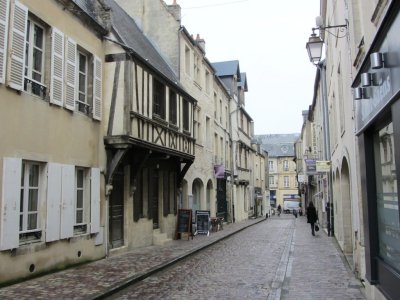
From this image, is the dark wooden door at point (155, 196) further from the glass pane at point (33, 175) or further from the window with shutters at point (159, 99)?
the glass pane at point (33, 175)

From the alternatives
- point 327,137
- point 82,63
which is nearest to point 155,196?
point 82,63

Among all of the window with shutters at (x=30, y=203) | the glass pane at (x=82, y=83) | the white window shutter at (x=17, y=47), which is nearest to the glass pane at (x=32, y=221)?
the window with shutters at (x=30, y=203)

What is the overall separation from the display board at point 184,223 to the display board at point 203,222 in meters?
1.86

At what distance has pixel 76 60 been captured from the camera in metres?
11.0

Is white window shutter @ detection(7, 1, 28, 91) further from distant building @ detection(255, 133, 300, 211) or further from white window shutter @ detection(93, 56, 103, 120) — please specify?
distant building @ detection(255, 133, 300, 211)

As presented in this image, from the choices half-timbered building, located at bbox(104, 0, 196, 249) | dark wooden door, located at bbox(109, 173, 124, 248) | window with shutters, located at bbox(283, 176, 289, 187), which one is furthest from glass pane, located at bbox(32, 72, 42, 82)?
window with shutters, located at bbox(283, 176, 289, 187)

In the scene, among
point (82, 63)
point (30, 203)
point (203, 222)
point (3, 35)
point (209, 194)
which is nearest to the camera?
point (3, 35)

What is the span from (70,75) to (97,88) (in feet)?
4.62

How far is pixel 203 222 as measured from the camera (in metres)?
20.1

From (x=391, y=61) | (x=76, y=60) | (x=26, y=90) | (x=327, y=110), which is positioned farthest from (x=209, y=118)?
(x=391, y=61)

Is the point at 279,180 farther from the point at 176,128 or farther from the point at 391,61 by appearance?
the point at 391,61

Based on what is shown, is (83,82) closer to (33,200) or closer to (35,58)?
(35,58)

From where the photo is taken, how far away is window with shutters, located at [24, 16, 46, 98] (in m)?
9.09

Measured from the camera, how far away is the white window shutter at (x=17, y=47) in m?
8.29
